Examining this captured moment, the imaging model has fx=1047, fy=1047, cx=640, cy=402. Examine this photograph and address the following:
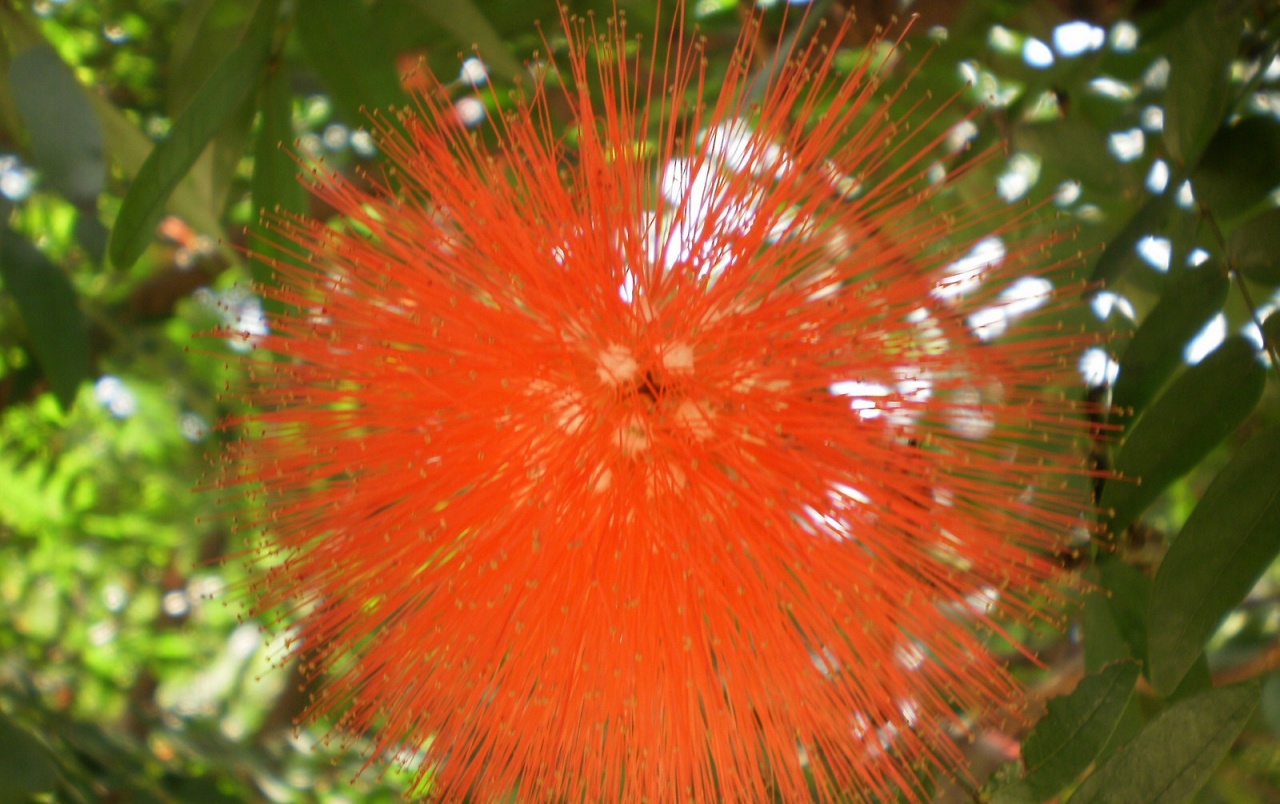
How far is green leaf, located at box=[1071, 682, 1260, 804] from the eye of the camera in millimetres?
1151

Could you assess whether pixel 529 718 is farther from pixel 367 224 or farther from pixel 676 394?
pixel 367 224

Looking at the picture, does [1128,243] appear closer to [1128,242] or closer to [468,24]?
[1128,242]

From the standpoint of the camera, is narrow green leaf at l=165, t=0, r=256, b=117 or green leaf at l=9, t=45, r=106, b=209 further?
narrow green leaf at l=165, t=0, r=256, b=117

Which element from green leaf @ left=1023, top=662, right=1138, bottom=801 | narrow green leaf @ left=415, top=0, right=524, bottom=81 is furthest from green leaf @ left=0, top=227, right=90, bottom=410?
green leaf @ left=1023, top=662, right=1138, bottom=801

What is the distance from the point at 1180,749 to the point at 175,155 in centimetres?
152

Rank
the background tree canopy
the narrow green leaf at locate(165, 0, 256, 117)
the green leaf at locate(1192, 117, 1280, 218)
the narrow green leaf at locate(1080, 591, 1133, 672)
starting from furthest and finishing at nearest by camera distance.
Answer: the narrow green leaf at locate(165, 0, 256, 117) → the green leaf at locate(1192, 117, 1280, 218) → the narrow green leaf at locate(1080, 591, 1133, 672) → the background tree canopy

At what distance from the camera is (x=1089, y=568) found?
147 centimetres

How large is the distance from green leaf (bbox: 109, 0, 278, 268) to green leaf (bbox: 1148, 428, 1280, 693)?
4.71 ft

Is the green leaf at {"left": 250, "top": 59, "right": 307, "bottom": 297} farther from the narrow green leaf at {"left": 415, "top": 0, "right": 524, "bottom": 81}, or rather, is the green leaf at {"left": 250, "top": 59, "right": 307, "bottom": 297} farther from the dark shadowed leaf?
the dark shadowed leaf

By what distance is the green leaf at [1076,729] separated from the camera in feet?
4.05

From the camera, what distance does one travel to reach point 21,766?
5.33ft

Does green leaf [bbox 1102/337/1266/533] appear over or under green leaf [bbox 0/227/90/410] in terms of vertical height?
under

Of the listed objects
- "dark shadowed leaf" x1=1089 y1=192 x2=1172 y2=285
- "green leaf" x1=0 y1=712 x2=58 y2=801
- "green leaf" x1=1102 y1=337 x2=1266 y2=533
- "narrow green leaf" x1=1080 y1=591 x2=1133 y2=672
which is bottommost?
"narrow green leaf" x1=1080 y1=591 x2=1133 y2=672

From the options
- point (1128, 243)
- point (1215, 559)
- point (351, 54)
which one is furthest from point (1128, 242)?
point (351, 54)
